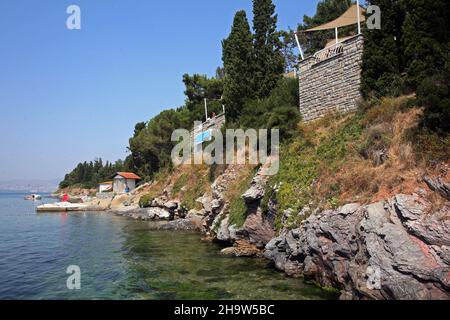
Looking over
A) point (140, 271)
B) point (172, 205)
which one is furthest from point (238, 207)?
point (172, 205)

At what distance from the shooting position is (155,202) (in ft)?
126

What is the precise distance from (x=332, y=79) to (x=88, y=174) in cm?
11209

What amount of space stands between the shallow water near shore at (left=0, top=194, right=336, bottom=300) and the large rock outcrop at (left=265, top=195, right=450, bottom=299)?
0.98 metres

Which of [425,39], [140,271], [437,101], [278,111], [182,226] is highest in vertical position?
[425,39]

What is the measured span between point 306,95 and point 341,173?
31.3 feet

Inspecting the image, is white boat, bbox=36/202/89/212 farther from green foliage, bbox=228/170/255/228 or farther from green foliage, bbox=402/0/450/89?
green foliage, bbox=402/0/450/89

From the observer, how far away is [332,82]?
67.2 ft

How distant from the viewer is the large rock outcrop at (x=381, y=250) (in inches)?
336

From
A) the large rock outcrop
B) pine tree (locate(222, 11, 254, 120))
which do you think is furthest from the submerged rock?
pine tree (locate(222, 11, 254, 120))

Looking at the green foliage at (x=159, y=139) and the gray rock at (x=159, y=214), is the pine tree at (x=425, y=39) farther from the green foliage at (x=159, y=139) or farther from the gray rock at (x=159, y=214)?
the green foliage at (x=159, y=139)

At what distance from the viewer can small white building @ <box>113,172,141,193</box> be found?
2534 inches

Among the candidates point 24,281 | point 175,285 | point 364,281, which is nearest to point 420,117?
point 364,281

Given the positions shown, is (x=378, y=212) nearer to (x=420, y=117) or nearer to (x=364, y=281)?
(x=364, y=281)

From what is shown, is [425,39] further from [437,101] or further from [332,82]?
[332,82]
